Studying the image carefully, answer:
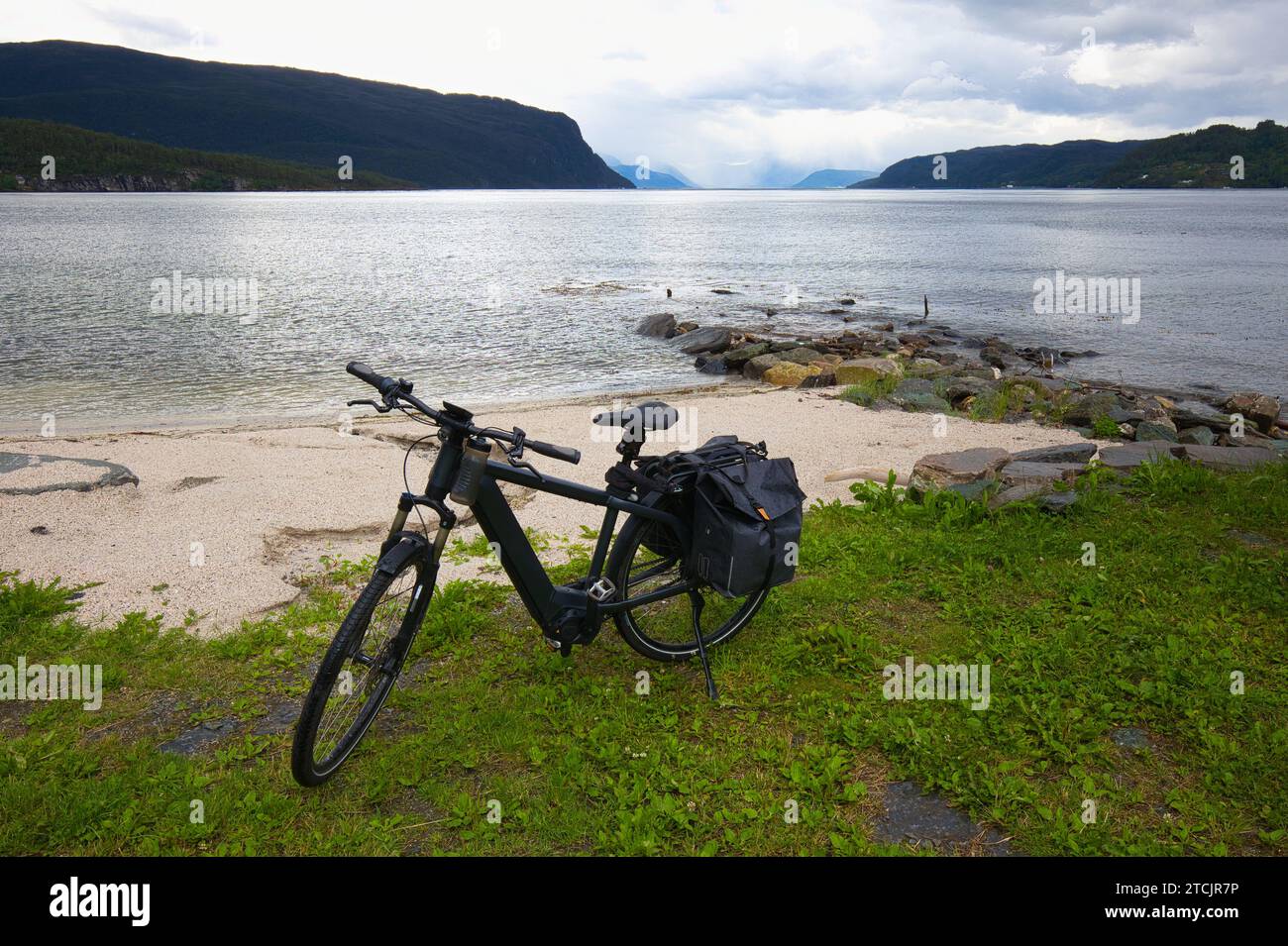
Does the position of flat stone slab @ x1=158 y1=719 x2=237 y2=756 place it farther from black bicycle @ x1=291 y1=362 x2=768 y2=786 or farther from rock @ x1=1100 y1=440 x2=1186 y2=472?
rock @ x1=1100 y1=440 x2=1186 y2=472

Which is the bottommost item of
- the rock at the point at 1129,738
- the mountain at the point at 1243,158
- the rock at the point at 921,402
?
the rock at the point at 1129,738

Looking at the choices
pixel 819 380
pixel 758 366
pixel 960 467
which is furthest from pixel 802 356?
pixel 960 467

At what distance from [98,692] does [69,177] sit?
171m

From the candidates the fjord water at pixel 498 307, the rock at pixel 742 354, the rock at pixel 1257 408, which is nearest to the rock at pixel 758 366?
the rock at pixel 742 354

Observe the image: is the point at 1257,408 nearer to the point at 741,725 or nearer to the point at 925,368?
the point at 925,368

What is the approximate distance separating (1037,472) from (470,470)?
684 cm

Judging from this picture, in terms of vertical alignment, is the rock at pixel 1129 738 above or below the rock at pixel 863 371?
below

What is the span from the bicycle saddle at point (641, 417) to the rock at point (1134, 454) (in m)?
6.40

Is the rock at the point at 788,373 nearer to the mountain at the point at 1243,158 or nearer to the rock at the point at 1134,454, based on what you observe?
the rock at the point at 1134,454

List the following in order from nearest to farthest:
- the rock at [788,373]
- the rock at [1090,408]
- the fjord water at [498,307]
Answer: the rock at [1090,408] < the fjord water at [498,307] < the rock at [788,373]

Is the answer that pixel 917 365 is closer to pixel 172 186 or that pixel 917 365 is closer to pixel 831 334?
pixel 831 334

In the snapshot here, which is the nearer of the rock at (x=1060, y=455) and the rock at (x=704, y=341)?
the rock at (x=1060, y=455)

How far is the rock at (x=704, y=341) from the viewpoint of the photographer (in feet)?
81.3

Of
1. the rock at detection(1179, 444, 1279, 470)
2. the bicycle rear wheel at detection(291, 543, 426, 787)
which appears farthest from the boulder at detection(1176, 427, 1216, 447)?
the bicycle rear wheel at detection(291, 543, 426, 787)
